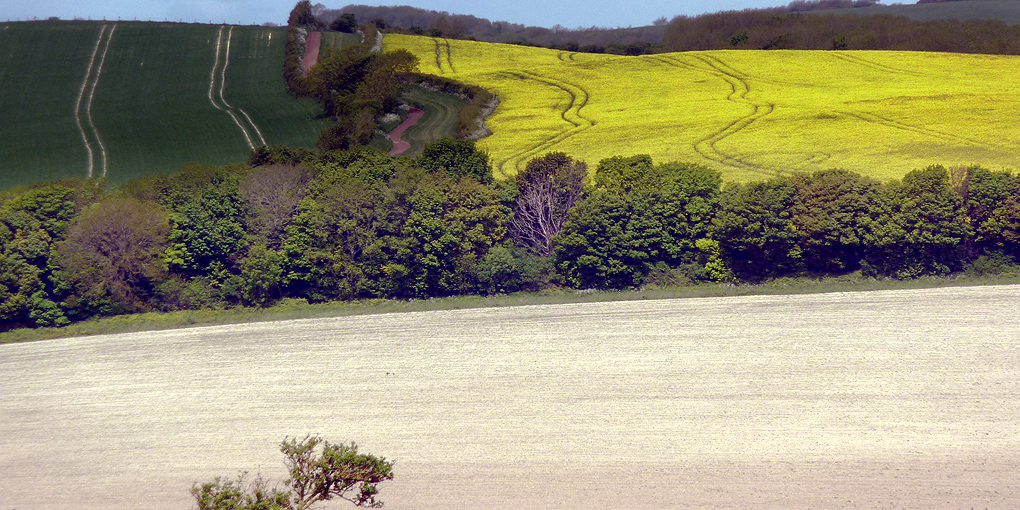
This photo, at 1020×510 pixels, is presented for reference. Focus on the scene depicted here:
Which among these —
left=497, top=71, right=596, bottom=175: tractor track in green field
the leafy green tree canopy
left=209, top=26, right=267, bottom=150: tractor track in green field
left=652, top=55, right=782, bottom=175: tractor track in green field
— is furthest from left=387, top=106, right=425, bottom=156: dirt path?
left=652, top=55, right=782, bottom=175: tractor track in green field

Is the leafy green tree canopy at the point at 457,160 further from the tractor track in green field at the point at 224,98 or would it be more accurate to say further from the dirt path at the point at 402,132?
the tractor track in green field at the point at 224,98

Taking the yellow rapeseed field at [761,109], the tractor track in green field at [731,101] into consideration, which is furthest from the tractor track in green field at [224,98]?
the tractor track in green field at [731,101]

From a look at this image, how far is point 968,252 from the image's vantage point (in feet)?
108

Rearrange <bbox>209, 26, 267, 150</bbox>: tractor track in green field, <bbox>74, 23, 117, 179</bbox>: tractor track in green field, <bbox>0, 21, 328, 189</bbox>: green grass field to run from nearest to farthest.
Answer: <bbox>74, 23, 117, 179</bbox>: tractor track in green field → <bbox>0, 21, 328, 189</bbox>: green grass field → <bbox>209, 26, 267, 150</bbox>: tractor track in green field

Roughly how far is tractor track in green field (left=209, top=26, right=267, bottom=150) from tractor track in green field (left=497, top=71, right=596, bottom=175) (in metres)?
24.8

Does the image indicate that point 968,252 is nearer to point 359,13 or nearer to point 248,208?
point 248,208

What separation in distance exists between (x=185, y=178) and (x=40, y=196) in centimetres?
712

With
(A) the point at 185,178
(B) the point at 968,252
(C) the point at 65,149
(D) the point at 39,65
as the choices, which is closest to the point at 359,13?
(D) the point at 39,65

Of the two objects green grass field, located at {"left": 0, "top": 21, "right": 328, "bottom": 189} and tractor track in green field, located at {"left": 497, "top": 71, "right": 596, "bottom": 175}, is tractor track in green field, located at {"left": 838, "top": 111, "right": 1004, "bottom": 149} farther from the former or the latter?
green grass field, located at {"left": 0, "top": 21, "right": 328, "bottom": 189}

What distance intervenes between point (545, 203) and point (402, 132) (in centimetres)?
2617

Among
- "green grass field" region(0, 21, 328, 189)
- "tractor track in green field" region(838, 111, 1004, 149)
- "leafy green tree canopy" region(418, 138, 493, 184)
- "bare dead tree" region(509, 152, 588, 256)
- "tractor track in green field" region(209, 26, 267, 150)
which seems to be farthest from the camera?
"tractor track in green field" region(209, 26, 267, 150)

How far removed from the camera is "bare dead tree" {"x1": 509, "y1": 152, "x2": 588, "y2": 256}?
3772 centimetres

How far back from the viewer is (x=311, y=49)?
271ft

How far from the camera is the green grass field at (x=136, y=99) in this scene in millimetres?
58344
